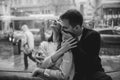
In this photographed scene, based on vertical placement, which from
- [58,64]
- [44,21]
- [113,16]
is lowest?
[44,21]

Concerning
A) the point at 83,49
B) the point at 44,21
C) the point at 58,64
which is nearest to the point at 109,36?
the point at 44,21

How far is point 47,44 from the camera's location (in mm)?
2230

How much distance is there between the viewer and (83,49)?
1.57 m

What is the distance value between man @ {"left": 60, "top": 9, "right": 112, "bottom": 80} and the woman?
0.05 m

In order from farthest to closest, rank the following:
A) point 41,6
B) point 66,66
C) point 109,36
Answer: point 41,6 → point 109,36 → point 66,66

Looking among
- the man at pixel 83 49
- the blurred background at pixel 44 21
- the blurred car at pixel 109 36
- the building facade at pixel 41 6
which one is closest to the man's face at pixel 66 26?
the man at pixel 83 49

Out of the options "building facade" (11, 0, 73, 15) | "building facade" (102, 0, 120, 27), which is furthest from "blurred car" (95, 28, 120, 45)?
"building facade" (11, 0, 73, 15)

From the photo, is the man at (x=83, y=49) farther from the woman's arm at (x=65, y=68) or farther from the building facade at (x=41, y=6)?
the building facade at (x=41, y=6)

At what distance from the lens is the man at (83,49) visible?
1541 mm

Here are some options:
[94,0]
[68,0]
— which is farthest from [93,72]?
[94,0]

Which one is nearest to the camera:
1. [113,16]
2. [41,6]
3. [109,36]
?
[113,16]

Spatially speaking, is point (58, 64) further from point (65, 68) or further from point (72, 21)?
point (72, 21)

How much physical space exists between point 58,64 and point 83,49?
0.28 m

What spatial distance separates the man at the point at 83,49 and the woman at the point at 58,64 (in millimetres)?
55
